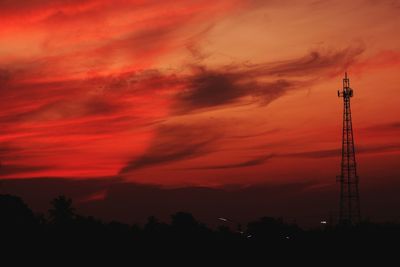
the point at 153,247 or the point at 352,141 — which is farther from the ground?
the point at 352,141

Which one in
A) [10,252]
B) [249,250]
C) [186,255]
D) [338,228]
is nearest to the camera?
[10,252]

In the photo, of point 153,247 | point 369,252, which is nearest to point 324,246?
point 369,252

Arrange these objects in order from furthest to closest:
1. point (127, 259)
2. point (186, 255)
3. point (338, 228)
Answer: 1. point (338, 228)
2. point (186, 255)
3. point (127, 259)

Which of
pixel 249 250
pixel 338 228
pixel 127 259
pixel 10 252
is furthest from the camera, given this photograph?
pixel 338 228

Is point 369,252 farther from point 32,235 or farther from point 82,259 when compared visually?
point 32,235

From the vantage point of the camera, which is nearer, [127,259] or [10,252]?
[10,252]

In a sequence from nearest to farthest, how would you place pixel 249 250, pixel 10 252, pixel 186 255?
pixel 10 252
pixel 186 255
pixel 249 250

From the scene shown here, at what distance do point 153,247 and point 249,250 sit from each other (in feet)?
36.8

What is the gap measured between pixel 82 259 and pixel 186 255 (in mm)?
11652

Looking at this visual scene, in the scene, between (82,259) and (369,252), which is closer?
(82,259)

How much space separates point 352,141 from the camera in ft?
241

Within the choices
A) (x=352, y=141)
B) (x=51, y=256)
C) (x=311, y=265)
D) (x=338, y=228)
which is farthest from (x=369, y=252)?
(x=51, y=256)

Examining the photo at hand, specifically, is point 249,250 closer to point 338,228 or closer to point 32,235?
point 338,228

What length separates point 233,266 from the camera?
221 ft
